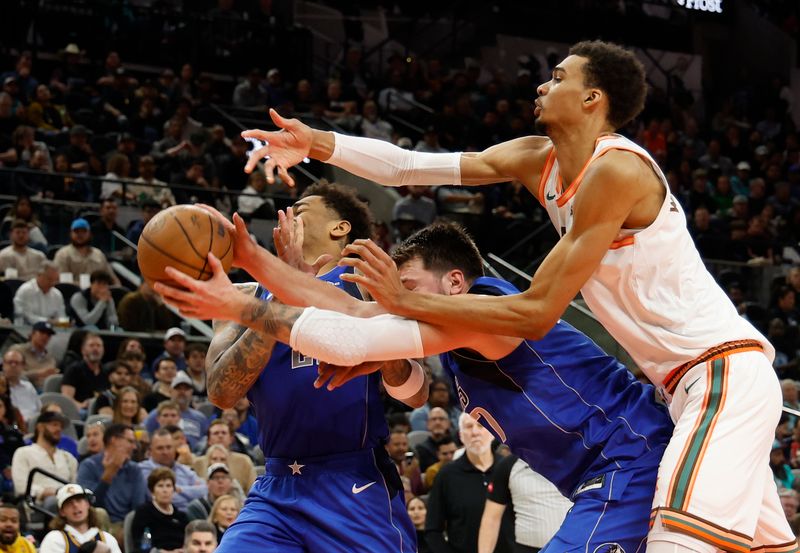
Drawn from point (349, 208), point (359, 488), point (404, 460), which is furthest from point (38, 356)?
point (359, 488)

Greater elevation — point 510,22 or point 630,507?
point 630,507

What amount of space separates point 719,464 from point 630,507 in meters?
0.39

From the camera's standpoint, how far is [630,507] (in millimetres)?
4395

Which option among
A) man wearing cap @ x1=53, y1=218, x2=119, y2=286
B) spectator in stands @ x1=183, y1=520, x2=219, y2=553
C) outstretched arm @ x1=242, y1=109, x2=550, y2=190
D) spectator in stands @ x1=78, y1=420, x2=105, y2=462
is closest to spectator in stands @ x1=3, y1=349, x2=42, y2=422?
spectator in stands @ x1=78, y1=420, x2=105, y2=462

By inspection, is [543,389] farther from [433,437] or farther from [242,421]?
[242,421]

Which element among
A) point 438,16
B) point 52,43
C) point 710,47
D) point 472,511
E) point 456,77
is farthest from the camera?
point 710,47

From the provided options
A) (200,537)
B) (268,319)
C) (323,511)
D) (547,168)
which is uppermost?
(547,168)

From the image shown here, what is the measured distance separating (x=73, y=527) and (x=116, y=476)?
126 centimetres

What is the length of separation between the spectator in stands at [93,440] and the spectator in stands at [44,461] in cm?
14

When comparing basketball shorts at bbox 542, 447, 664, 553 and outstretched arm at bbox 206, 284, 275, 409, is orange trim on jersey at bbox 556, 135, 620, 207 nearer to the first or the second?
basketball shorts at bbox 542, 447, 664, 553

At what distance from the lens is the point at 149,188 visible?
608 inches

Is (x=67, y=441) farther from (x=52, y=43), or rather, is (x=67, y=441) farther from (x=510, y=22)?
(x=510, y=22)

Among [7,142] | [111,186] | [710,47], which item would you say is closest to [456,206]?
[111,186]

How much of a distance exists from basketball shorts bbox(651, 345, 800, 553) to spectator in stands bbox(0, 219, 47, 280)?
10.2 metres
